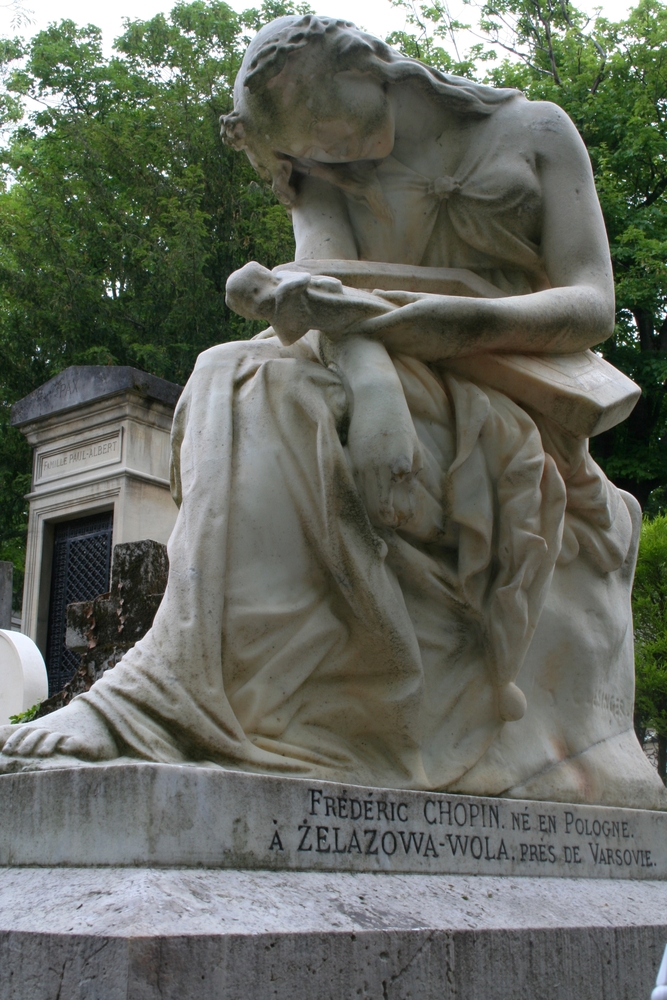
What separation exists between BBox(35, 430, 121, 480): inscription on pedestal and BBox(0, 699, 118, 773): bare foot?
20.3 feet

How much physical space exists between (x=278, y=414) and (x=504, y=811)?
4.25 feet

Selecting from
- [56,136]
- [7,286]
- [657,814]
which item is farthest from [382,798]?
[56,136]

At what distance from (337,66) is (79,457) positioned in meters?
6.00

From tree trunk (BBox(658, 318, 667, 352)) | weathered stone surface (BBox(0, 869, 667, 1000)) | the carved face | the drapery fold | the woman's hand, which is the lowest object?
weathered stone surface (BBox(0, 869, 667, 1000))

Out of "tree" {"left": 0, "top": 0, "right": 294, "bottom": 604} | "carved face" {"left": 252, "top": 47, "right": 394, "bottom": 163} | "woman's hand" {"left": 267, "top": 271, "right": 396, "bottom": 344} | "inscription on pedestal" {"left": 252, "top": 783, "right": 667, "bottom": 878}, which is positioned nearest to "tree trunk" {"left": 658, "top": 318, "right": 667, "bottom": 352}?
"tree" {"left": 0, "top": 0, "right": 294, "bottom": 604}

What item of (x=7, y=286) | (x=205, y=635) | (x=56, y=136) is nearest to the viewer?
(x=205, y=635)

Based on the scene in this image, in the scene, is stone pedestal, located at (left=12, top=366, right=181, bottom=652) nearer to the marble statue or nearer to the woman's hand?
the marble statue

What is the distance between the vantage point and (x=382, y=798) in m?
2.75

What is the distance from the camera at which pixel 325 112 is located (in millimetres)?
3506

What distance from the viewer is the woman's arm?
10.6ft

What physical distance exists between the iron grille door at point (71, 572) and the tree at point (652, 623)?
5.95 meters

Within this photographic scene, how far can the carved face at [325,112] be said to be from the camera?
11.3 ft

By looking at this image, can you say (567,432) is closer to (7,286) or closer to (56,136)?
(7,286)

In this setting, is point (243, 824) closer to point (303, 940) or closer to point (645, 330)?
point (303, 940)
